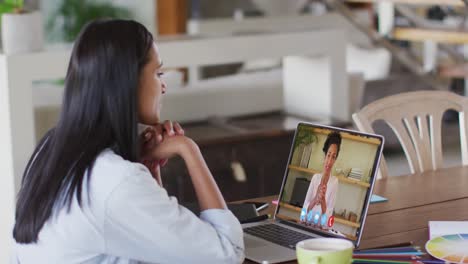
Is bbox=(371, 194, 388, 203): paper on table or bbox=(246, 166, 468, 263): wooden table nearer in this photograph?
bbox=(246, 166, 468, 263): wooden table

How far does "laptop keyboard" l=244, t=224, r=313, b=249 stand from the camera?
212 cm

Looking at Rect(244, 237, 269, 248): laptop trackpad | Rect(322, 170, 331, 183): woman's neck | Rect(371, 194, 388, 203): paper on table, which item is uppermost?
Rect(322, 170, 331, 183): woman's neck

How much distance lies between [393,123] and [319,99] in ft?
5.21

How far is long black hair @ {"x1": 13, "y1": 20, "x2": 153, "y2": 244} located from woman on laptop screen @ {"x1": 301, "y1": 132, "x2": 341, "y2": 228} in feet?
1.57

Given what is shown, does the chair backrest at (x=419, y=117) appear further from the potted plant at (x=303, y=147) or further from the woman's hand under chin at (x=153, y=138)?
the woman's hand under chin at (x=153, y=138)

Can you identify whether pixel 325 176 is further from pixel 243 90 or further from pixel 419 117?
pixel 243 90

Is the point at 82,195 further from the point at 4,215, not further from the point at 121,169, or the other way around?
the point at 4,215

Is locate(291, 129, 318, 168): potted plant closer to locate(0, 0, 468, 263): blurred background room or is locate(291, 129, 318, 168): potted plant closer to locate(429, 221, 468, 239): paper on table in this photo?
locate(429, 221, 468, 239): paper on table

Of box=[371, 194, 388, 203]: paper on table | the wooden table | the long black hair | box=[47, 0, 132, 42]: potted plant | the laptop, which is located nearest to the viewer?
Result: the long black hair

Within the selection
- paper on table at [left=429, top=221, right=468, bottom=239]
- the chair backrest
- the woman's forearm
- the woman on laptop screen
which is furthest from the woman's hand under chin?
the chair backrest

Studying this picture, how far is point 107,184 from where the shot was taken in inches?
70.7

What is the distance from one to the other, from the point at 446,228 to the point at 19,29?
2.24 meters

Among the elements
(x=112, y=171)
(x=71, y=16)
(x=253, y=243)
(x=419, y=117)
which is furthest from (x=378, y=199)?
(x=71, y=16)

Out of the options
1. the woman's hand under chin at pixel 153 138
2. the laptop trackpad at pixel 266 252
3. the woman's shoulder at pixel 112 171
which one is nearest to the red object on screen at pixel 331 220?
the laptop trackpad at pixel 266 252
